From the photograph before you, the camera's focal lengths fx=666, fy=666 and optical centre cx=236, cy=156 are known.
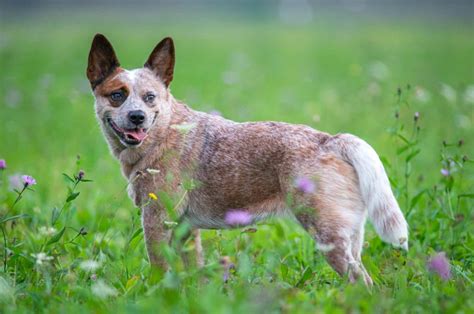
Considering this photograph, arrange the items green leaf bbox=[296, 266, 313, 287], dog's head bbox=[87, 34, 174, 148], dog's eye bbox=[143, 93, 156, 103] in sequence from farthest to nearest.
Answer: dog's eye bbox=[143, 93, 156, 103] < dog's head bbox=[87, 34, 174, 148] < green leaf bbox=[296, 266, 313, 287]

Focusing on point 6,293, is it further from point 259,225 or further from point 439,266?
point 439,266

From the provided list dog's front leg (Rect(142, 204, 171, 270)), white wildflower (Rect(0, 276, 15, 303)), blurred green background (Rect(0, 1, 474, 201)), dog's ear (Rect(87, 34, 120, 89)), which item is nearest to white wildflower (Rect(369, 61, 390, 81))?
blurred green background (Rect(0, 1, 474, 201))

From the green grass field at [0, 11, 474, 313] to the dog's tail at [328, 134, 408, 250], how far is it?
270 millimetres

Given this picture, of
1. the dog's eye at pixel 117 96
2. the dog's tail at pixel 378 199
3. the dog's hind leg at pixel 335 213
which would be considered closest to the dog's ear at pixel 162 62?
the dog's eye at pixel 117 96

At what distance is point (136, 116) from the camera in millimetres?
3959

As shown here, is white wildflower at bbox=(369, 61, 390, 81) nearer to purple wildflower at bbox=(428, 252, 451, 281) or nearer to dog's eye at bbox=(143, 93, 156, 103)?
dog's eye at bbox=(143, 93, 156, 103)

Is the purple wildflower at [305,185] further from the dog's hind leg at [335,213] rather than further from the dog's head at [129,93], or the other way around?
the dog's head at [129,93]

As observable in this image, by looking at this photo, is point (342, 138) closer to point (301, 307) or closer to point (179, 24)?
point (301, 307)

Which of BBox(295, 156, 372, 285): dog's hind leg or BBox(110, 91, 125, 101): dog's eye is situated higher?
BBox(110, 91, 125, 101): dog's eye

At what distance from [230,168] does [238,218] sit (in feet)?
2.29

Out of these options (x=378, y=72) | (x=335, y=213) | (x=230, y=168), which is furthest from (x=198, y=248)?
(x=378, y=72)

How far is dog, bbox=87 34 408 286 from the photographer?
11.4ft

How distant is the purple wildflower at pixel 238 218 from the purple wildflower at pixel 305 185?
320 mm

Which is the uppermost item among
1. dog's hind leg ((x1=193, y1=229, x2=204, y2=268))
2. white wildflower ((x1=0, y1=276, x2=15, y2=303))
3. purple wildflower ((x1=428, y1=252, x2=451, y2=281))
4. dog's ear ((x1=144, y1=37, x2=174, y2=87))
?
dog's ear ((x1=144, y1=37, x2=174, y2=87))
